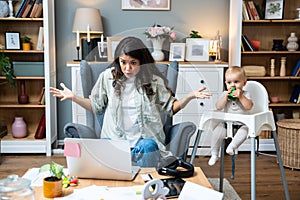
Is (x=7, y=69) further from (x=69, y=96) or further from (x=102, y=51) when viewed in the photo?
(x=69, y=96)

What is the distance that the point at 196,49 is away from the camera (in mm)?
4141

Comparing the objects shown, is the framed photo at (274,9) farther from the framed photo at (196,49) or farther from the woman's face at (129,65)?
the woman's face at (129,65)

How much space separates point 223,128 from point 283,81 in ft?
6.94

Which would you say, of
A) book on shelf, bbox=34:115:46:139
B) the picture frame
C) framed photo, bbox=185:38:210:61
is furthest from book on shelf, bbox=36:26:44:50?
framed photo, bbox=185:38:210:61

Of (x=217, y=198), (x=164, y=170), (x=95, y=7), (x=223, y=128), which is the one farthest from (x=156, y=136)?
(x=95, y=7)

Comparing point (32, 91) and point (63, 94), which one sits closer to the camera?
point (63, 94)

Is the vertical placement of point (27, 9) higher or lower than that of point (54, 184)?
higher

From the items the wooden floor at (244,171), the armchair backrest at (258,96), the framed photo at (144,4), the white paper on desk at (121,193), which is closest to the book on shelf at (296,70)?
the wooden floor at (244,171)

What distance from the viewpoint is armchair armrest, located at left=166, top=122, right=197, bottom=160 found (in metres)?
2.37

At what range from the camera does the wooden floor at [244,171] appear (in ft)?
10.5

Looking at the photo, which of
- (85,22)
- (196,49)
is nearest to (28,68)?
(85,22)

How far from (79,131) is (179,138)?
A: 56cm

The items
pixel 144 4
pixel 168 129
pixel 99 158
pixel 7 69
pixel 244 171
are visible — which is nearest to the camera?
pixel 99 158

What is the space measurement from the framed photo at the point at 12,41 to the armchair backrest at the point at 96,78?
5.38 feet
